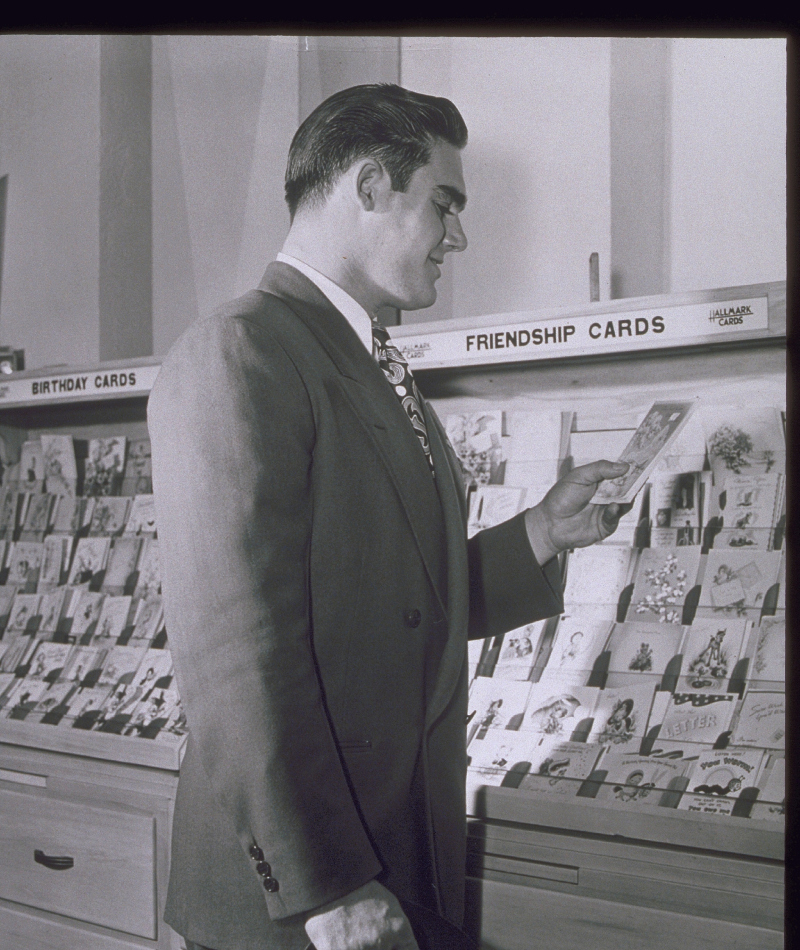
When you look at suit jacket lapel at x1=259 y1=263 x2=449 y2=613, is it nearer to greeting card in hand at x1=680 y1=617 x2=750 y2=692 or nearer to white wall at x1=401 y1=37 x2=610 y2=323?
greeting card in hand at x1=680 y1=617 x2=750 y2=692

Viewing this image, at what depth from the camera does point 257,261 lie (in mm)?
2799

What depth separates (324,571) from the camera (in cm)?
114

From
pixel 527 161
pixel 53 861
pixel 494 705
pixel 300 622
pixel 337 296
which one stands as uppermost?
pixel 527 161

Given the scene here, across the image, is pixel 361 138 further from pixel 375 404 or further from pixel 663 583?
pixel 663 583

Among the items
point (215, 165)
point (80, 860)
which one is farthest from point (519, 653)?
point (215, 165)

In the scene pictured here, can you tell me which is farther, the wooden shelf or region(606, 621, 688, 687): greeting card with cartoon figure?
the wooden shelf

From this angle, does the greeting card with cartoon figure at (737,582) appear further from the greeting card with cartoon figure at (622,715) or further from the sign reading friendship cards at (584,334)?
the sign reading friendship cards at (584,334)

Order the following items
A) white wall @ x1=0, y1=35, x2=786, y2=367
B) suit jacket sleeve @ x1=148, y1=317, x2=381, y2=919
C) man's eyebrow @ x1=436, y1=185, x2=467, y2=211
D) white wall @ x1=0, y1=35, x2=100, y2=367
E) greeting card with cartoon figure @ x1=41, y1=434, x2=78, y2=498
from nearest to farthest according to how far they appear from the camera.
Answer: suit jacket sleeve @ x1=148, y1=317, x2=381, y2=919 < man's eyebrow @ x1=436, y1=185, x2=467, y2=211 < white wall @ x1=0, y1=35, x2=786, y2=367 < greeting card with cartoon figure @ x1=41, y1=434, x2=78, y2=498 < white wall @ x1=0, y1=35, x2=100, y2=367

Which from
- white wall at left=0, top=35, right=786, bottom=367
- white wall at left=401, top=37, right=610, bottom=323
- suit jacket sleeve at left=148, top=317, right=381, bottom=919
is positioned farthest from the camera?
white wall at left=401, top=37, right=610, bottom=323

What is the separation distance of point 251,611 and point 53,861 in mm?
1488

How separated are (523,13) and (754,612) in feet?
3.64

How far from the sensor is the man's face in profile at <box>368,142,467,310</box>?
139 cm

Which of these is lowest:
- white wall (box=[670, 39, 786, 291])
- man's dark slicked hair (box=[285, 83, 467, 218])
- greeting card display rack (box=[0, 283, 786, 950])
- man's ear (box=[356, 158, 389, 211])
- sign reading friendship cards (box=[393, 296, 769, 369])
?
greeting card display rack (box=[0, 283, 786, 950])

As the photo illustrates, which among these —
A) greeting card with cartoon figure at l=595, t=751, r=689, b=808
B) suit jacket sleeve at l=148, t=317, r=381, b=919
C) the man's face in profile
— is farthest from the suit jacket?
greeting card with cartoon figure at l=595, t=751, r=689, b=808
